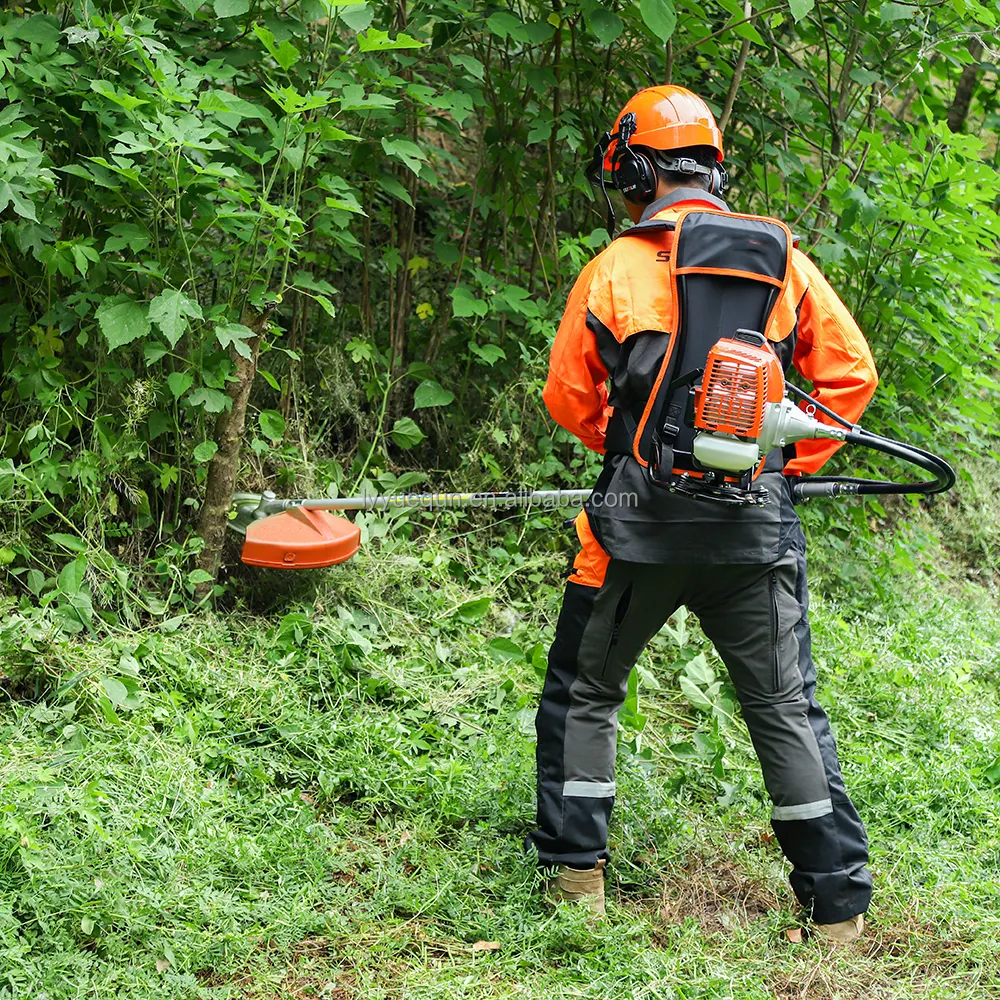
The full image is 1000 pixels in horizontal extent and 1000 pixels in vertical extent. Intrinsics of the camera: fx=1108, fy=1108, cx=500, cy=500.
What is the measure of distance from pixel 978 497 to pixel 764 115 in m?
3.21

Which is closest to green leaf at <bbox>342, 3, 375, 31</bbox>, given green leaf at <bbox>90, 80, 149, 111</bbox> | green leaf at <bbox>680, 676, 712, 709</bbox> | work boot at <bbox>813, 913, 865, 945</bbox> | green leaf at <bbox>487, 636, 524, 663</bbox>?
green leaf at <bbox>90, 80, 149, 111</bbox>

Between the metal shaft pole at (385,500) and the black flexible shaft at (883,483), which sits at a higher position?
the black flexible shaft at (883,483)

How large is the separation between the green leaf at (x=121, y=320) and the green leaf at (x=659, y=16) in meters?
2.05

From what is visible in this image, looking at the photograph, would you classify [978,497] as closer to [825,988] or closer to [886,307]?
[886,307]

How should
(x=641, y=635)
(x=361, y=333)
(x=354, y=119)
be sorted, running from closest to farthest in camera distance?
(x=641, y=635), (x=354, y=119), (x=361, y=333)

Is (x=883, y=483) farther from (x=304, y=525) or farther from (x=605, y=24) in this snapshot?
(x=605, y=24)

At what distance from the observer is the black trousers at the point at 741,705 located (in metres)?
3.05

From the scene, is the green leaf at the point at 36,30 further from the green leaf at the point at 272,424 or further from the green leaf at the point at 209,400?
the green leaf at the point at 272,424

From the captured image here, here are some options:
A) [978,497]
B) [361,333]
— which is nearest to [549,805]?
[361,333]

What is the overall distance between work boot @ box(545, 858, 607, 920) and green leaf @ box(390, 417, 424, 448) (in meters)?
2.58

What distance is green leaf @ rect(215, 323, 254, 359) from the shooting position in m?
3.94

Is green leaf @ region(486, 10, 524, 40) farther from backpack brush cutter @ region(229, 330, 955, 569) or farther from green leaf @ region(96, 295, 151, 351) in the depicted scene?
backpack brush cutter @ region(229, 330, 955, 569)

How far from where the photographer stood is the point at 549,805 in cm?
318

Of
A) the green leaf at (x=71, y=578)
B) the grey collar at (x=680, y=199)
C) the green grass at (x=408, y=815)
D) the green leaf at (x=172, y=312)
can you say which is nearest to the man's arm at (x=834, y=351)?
the grey collar at (x=680, y=199)
